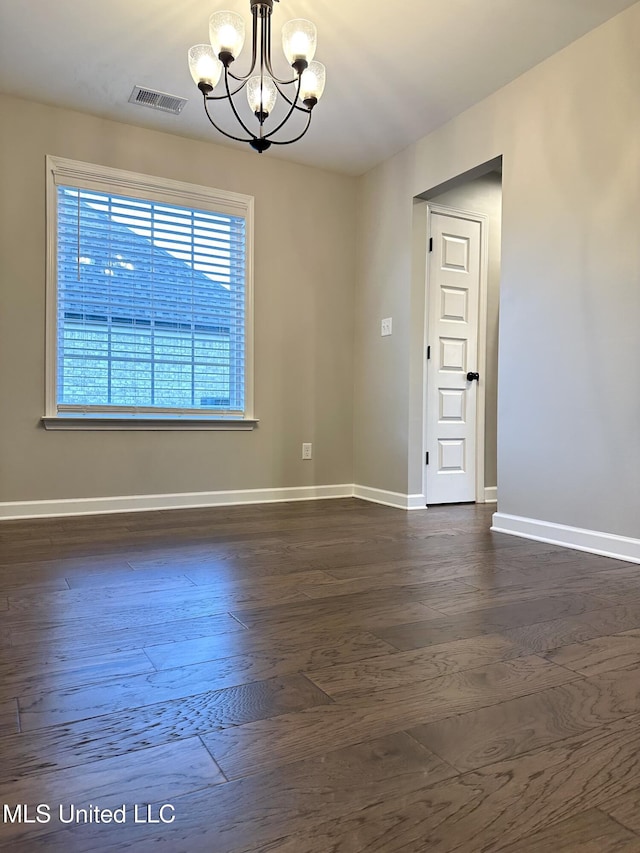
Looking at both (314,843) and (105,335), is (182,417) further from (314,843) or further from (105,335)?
(314,843)

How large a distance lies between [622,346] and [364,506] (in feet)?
6.42

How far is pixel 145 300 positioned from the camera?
3.72 meters

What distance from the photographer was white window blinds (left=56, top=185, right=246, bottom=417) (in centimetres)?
351

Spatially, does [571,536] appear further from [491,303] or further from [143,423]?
[143,423]

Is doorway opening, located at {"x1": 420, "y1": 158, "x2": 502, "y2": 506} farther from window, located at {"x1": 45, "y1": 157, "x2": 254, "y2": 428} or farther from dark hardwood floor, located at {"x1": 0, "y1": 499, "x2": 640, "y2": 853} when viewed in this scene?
dark hardwood floor, located at {"x1": 0, "y1": 499, "x2": 640, "y2": 853}

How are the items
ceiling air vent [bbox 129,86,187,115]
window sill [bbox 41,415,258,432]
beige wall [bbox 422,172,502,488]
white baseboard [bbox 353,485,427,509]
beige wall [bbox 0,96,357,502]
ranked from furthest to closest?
beige wall [bbox 422,172,502,488], white baseboard [bbox 353,485,427,509], window sill [bbox 41,415,258,432], beige wall [bbox 0,96,357,502], ceiling air vent [bbox 129,86,187,115]

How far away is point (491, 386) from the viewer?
4.26 m

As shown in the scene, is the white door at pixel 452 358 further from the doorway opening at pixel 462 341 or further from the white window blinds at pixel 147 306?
the white window blinds at pixel 147 306

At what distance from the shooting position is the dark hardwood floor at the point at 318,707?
2.77ft

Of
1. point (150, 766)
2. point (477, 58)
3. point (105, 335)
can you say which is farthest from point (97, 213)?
point (150, 766)

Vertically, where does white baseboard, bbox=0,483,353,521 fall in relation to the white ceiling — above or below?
below

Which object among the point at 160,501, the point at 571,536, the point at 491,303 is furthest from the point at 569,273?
the point at 160,501

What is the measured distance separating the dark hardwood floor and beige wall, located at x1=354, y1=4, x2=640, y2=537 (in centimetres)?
55

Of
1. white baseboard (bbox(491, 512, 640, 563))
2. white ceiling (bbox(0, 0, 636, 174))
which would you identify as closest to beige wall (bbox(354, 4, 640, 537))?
white baseboard (bbox(491, 512, 640, 563))
